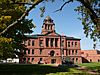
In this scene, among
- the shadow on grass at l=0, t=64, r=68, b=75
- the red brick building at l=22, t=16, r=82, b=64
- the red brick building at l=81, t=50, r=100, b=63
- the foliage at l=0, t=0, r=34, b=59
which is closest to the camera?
the foliage at l=0, t=0, r=34, b=59

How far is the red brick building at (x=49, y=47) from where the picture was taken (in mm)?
106188

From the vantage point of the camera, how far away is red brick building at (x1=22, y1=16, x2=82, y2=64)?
348 ft

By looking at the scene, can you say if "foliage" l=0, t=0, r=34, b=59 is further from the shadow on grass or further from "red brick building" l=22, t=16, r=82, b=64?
"red brick building" l=22, t=16, r=82, b=64

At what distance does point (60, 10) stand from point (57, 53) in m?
87.4

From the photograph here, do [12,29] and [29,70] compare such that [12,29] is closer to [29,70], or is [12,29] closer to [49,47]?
[29,70]

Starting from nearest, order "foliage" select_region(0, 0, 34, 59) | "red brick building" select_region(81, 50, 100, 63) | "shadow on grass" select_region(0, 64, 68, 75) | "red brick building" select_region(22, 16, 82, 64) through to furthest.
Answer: "foliage" select_region(0, 0, 34, 59) < "shadow on grass" select_region(0, 64, 68, 75) < "red brick building" select_region(22, 16, 82, 64) < "red brick building" select_region(81, 50, 100, 63)

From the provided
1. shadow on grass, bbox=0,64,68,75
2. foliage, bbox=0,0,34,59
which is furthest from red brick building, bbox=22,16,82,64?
foliage, bbox=0,0,34,59

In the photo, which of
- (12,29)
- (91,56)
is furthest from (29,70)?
(91,56)

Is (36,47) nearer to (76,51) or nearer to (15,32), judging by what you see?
(76,51)

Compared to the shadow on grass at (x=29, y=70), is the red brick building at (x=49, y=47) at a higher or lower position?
higher

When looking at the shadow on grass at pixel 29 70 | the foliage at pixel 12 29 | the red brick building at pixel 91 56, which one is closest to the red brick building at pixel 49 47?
A: the red brick building at pixel 91 56

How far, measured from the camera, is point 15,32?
43.1 metres

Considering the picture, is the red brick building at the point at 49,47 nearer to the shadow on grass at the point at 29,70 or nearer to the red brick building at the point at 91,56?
the red brick building at the point at 91,56

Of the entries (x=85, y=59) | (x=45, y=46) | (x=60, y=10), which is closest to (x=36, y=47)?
(x=45, y=46)
